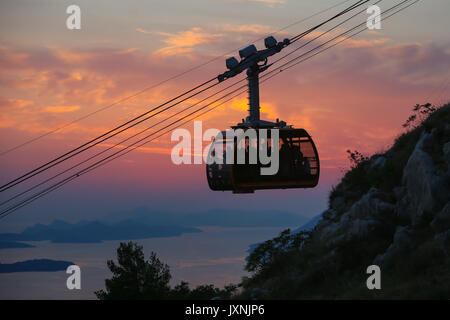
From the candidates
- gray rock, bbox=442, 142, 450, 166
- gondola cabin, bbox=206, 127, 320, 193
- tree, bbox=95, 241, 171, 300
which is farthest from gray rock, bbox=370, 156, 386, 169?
tree, bbox=95, 241, 171, 300

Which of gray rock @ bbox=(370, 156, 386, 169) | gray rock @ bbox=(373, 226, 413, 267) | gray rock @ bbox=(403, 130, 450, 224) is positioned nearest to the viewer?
gray rock @ bbox=(403, 130, 450, 224)

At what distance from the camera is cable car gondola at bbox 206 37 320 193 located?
84.6 feet

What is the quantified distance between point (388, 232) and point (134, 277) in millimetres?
45426

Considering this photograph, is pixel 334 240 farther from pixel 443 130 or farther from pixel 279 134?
pixel 279 134

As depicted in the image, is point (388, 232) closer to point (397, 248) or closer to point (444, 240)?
point (397, 248)

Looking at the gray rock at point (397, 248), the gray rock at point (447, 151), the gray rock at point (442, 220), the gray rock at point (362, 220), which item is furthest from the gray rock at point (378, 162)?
the gray rock at point (442, 220)

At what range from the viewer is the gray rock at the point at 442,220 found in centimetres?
3294

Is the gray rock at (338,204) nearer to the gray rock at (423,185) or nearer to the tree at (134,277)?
the gray rock at (423,185)

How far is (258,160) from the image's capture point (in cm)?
2619

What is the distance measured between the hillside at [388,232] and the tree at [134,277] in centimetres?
2698

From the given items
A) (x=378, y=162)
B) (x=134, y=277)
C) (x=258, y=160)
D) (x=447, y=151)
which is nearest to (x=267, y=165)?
(x=258, y=160)

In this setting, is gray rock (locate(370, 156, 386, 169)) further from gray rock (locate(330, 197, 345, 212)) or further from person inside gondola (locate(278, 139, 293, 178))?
person inside gondola (locate(278, 139, 293, 178))
